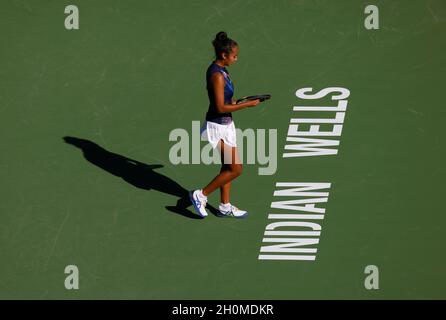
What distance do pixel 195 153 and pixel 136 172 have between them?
30.5 inches

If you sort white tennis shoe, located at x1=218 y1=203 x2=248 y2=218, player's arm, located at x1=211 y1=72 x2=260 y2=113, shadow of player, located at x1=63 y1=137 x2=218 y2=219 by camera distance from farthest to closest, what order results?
shadow of player, located at x1=63 y1=137 x2=218 y2=219, white tennis shoe, located at x1=218 y1=203 x2=248 y2=218, player's arm, located at x1=211 y1=72 x2=260 y2=113

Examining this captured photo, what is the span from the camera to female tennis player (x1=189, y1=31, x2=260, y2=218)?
10.7m

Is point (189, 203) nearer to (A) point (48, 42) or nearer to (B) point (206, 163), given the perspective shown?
(B) point (206, 163)

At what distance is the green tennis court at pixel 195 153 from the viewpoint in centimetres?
1090

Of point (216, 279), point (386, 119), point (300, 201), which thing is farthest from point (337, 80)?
point (216, 279)

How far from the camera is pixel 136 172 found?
38.6 feet

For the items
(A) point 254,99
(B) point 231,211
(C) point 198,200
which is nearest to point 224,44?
(A) point 254,99

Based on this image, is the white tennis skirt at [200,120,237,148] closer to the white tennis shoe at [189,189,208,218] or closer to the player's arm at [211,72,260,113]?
the player's arm at [211,72,260,113]

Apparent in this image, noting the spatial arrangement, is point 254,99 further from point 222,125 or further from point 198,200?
point 198,200

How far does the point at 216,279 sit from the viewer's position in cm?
1084

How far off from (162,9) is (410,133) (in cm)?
367

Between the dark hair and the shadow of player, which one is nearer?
the dark hair

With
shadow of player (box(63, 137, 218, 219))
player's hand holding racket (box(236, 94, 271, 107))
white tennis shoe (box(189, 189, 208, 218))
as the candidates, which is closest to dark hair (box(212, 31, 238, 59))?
player's hand holding racket (box(236, 94, 271, 107))

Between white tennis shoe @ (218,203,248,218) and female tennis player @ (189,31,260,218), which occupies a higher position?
female tennis player @ (189,31,260,218)
